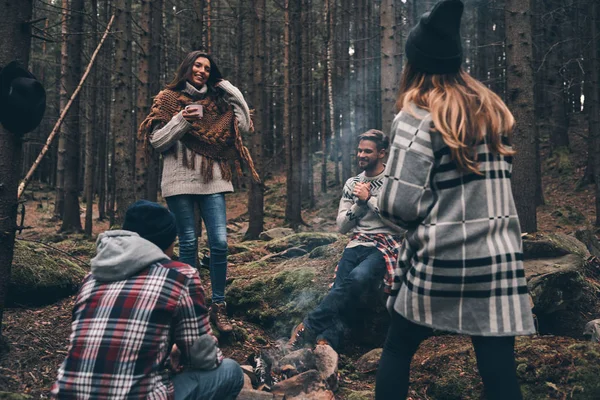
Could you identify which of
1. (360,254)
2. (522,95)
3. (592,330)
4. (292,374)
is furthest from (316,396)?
(522,95)

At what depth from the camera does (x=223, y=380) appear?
280 cm

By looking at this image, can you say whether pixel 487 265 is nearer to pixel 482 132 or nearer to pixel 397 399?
pixel 482 132

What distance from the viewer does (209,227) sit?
4582mm

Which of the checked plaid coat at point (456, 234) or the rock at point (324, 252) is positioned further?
the rock at point (324, 252)

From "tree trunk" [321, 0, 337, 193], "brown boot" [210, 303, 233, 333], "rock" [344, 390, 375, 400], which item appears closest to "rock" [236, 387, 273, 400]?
"rock" [344, 390, 375, 400]

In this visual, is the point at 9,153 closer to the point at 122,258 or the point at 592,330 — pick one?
the point at 122,258

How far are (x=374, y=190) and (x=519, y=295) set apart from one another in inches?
110

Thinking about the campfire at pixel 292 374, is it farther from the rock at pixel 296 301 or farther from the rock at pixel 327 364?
the rock at pixel 296 301

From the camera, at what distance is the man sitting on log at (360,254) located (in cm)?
475

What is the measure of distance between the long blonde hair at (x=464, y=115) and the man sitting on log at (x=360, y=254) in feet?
7.42

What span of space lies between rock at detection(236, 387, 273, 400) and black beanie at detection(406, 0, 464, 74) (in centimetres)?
243

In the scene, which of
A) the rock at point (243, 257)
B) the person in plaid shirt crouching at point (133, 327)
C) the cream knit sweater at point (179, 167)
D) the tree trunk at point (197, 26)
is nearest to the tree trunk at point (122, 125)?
the tree trunk at point (197, 26)

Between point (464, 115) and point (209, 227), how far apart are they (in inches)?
111

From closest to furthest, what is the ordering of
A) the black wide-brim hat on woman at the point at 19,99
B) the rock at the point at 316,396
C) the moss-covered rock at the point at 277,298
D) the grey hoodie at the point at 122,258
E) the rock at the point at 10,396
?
the grey hoodie at the point at 122,258 < the rock at the point at 10,396 < the black wide-brim hat on woman at the point at 19,99 < the rock at the point at 316,396 < the moss-covered rock at the point at 277,298
